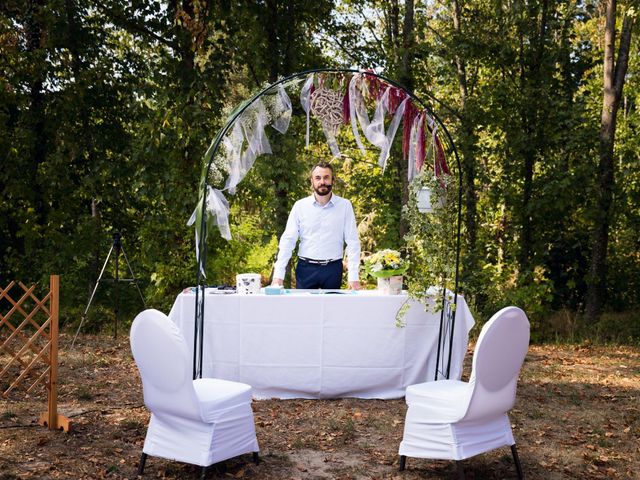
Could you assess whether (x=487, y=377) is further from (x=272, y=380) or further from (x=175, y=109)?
(x=175, y=109)

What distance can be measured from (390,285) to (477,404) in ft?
5.83

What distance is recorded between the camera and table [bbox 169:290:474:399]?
5008mm

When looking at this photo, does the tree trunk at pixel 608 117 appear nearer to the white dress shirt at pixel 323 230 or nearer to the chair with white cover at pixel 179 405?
the white dress shirt at pixel 323 230

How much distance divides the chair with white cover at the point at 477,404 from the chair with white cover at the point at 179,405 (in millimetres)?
848

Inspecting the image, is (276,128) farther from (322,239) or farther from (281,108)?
(322,239)

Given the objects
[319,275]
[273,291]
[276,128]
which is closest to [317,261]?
[319,275]

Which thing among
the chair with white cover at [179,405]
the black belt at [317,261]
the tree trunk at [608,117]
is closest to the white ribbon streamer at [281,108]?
the black belt at [317,261]

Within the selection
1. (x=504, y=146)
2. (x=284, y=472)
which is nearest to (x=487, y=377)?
(x=284, y=472)

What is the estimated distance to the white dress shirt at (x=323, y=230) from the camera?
538 cm

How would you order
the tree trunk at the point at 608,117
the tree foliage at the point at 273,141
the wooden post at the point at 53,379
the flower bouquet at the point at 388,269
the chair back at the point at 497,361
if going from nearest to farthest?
the chair back at the point at 497,361 → the wooden post at the point at 53,379 → the flower bouquet at the point at 388,269 → the tree trunk at the point at 608,117 → the tree foliage at the point at 273,141

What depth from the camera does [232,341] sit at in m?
5.10

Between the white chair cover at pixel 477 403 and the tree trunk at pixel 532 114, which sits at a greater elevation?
the tree trunk at pixel 532 114

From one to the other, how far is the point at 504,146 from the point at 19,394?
19.6ft

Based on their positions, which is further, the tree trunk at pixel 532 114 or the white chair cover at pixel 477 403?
the tree trunk at pixel 532 114
